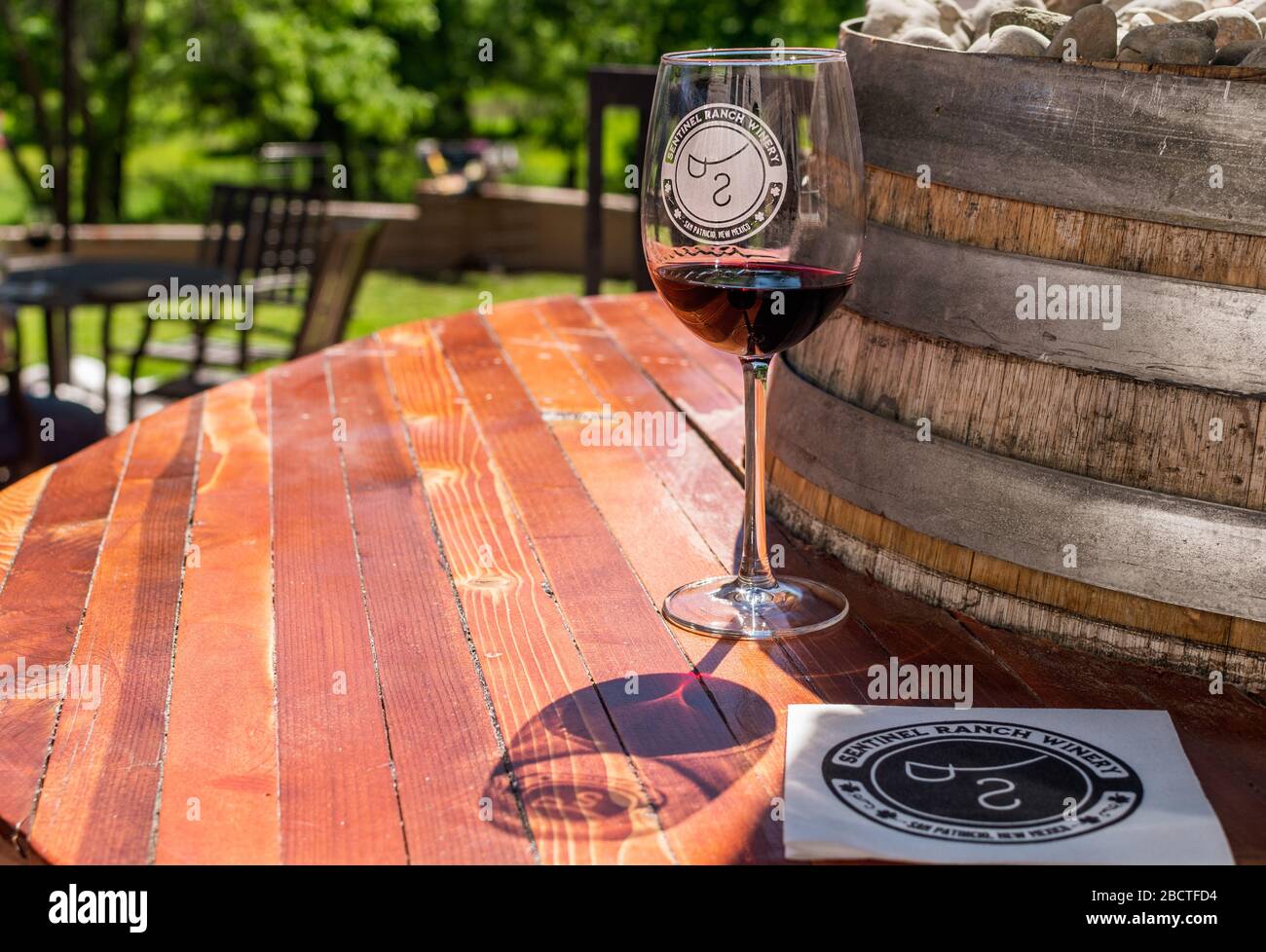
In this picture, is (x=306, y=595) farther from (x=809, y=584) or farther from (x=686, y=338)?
(x=686, y=338)

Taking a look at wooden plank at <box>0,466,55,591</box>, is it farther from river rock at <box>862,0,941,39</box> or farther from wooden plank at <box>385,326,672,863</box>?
river rock at <box>862,0,941,39</box>

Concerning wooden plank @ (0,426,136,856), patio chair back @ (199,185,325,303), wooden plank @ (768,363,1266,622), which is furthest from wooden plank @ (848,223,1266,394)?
patio chair back @ (199,185,325,303)

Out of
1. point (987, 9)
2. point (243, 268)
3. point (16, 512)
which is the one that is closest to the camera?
point (987, 9)

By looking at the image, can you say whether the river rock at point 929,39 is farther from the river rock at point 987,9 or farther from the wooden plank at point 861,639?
the wooden plank at point 861,639

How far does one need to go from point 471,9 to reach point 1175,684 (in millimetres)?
19917

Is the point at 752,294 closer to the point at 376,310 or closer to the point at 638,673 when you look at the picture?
the point at 638,673

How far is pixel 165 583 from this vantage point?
1442mm

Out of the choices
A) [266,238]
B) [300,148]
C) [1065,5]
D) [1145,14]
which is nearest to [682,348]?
[1065,5]

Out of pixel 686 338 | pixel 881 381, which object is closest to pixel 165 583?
pixel 881 381

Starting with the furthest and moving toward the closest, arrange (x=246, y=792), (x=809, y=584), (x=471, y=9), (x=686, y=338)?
(x=471, y=9), (x=686, y=338), (x=809, y=584), (x=246, y=792)

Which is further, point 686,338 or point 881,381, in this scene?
point 686,338

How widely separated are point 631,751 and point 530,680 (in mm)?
156

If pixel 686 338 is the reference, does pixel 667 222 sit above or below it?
above

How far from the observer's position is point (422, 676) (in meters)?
1.22
